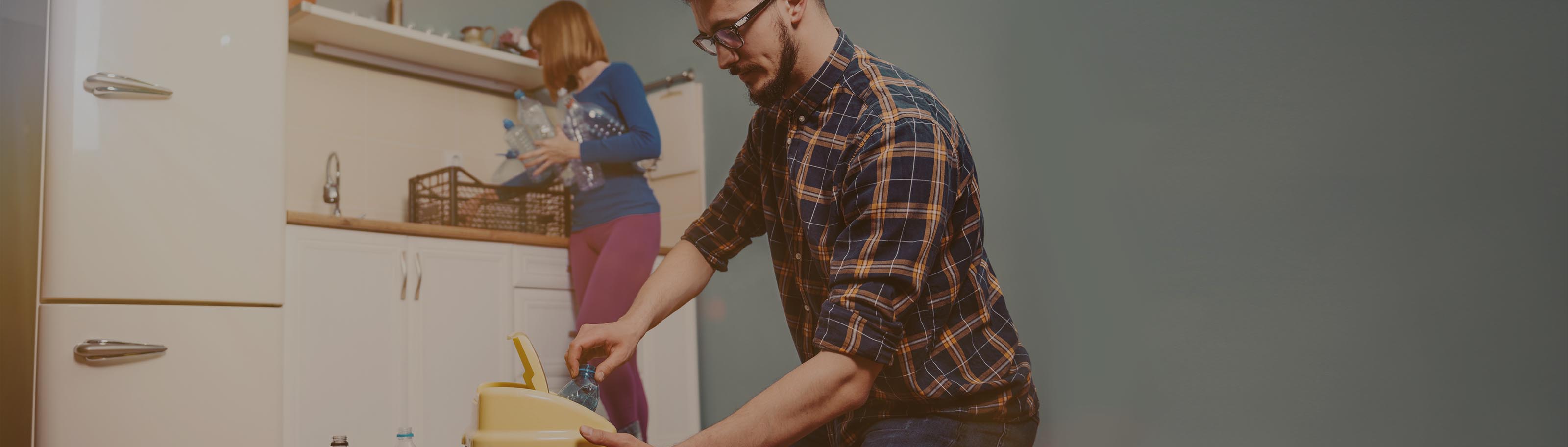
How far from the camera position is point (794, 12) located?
122 cm

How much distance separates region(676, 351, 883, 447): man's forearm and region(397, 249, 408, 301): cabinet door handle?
6.05 feet

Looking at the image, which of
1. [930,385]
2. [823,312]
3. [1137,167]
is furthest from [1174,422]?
[823,312]

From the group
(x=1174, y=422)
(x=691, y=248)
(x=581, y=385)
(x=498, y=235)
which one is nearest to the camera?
(x=581, y=385)

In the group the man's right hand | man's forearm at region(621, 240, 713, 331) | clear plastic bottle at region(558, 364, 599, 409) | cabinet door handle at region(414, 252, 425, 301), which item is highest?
cabinet door handle at region(414, 252, 425, 301)

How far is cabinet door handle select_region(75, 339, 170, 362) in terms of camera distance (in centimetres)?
160

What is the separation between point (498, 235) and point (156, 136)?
3.71 ft

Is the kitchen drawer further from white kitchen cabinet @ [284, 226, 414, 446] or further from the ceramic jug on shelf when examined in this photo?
the ceramic jug on shelf

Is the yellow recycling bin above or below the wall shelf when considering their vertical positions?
below

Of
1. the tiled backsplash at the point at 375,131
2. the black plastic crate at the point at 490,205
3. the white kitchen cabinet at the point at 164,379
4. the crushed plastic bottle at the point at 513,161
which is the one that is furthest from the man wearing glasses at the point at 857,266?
the tiled backsplash at the point at 375,131

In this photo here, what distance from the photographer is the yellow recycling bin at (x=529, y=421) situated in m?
0.92

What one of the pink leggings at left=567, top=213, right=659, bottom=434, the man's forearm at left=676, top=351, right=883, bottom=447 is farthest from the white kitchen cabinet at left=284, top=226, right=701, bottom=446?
the man's forearm at left=676, top=351, right=883, bottom=447

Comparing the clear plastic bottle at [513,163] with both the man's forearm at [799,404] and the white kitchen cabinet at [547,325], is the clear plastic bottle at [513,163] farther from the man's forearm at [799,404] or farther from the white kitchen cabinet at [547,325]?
the man's forearm at [799,404]

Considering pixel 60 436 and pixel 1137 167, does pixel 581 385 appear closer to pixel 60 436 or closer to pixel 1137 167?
pixel 60 436

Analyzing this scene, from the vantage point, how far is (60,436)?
5.16ft
